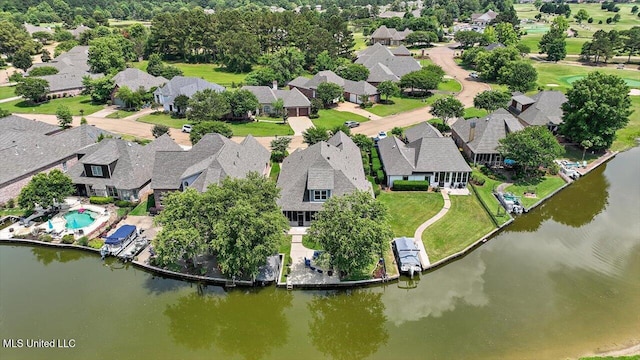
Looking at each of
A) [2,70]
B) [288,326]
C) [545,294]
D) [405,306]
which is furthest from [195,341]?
[2,70]

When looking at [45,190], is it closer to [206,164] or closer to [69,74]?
[206,164]

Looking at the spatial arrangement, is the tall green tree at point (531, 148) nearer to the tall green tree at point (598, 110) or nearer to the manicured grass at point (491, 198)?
the manicured grass at point (491, 198)

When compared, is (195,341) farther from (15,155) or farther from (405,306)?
(15,155)

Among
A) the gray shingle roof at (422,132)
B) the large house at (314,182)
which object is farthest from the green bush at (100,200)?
the gray shingle roof at (422,132)

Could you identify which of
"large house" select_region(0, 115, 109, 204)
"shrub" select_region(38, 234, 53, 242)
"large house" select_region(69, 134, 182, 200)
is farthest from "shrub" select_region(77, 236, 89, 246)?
"large house" select_region(0, 115, 109, 204)

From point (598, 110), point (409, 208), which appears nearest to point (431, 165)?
point (409, 208)

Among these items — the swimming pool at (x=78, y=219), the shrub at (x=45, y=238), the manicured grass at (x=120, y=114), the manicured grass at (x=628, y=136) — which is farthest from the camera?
the manicured grass at (x=120, y=114)
